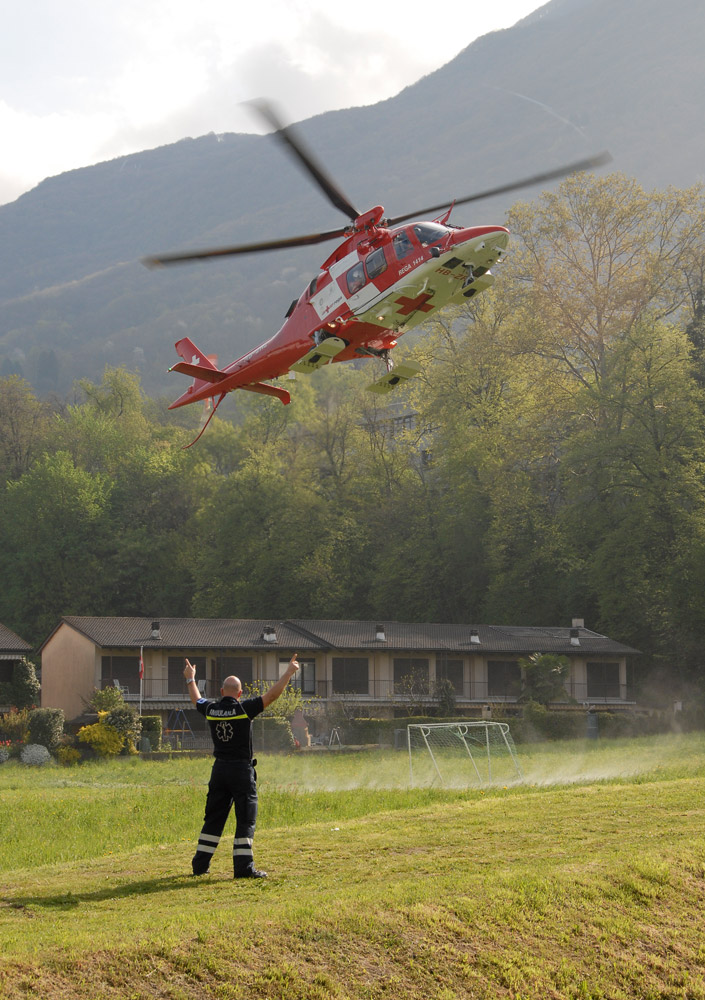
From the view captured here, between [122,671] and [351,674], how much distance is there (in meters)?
11.1

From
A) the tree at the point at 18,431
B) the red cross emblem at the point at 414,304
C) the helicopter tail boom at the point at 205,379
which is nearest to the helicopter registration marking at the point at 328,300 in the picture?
the red cross emblem at the point at 414,304

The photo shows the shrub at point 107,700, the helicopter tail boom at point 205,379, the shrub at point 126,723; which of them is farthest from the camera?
the shrub at point 107,700

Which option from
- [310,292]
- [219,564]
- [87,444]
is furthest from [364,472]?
[310,292]

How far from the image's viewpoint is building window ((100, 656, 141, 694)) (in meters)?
50.4

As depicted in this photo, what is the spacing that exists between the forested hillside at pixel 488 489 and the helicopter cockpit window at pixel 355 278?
33.6m

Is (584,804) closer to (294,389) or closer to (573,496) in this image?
(573,496)

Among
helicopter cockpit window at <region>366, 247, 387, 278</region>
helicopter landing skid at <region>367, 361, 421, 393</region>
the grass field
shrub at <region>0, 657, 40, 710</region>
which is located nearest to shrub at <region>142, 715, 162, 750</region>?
shrub at <region>0, 657, 40, 710</region>

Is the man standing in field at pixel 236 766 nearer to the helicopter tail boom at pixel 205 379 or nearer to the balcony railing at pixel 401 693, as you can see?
the helicopter tail boom at pixel 205 379

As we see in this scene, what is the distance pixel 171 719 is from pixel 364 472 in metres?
29.0

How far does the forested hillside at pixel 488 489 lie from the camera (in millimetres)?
52688

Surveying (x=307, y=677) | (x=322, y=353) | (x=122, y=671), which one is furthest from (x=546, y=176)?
(x=307, y=677)

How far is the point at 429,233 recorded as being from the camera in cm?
1875

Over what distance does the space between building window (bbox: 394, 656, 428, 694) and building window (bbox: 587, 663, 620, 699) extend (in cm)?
832

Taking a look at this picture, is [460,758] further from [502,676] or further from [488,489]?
[488,489]
